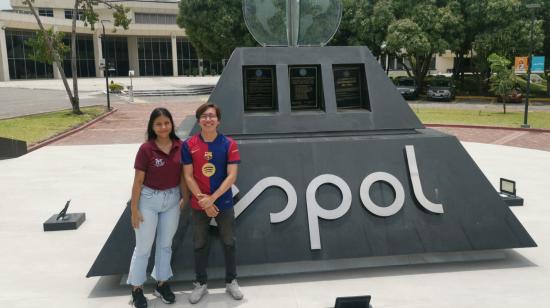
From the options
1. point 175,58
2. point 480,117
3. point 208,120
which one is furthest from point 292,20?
point 175,58

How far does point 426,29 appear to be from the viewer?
1158 inches

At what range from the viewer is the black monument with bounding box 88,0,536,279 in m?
5.19

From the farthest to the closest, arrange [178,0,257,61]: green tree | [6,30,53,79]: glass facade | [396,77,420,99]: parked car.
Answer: [6,30,53,79]: glass facade → [178,0,257,61]: green tree → [396,77,420,99]: parked car

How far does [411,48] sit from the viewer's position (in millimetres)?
28781

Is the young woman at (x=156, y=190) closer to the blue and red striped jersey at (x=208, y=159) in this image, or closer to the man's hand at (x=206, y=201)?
the blue and red striped jersey at (x=208, y=159)

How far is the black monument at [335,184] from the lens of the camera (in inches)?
204

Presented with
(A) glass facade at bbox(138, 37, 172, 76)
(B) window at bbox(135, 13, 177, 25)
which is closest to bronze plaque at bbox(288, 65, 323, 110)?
(A) glass facade at bbox(138, 37, 172, 76)

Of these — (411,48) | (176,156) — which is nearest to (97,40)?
(411,48)

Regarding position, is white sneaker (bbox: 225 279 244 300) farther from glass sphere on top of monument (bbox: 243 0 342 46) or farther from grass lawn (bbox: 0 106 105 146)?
grass lawn (bbox: 0 106 105 146)

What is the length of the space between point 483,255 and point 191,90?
3646 cm

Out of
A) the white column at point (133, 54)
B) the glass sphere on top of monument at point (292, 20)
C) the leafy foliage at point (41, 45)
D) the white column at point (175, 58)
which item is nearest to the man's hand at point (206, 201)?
the glass sphere on top of monument at point (292, 20)

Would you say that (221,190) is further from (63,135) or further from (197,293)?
(63,135)

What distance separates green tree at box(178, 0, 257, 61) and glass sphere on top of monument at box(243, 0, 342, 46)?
1183 inches

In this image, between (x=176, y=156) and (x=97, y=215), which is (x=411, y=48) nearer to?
(x=97, y=215)
